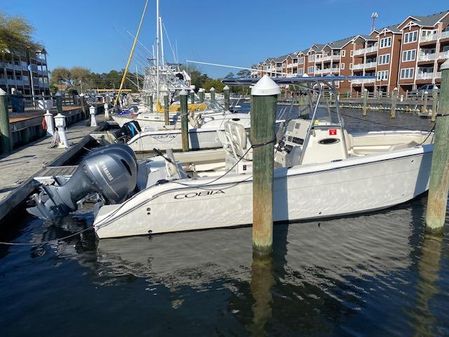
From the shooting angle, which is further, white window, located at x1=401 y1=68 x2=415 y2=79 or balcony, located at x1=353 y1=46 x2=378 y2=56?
balcony, located at x1=353 y1=46 x2=378 y2=56

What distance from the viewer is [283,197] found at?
21.5ft

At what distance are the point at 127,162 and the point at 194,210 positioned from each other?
1.39 meters

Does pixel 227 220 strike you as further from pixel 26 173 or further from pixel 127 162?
pixel 26 173

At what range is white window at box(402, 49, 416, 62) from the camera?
166 ft

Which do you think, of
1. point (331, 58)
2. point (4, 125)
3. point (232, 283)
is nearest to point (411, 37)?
point (331, 58)

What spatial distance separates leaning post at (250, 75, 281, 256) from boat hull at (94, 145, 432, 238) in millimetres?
982

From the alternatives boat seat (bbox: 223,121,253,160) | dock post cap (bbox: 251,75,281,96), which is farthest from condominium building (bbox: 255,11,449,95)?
dock post cap (bbox: 251,75,281,96)

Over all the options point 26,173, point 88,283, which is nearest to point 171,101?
point 26,173

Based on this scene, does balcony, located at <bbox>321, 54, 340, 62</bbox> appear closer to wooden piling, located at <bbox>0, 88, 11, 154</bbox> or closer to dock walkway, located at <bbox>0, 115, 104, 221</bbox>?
dock walkway, located at <bbox>0, 115, 104, 221</bbox>

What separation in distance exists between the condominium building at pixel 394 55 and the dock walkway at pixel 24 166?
28.8 m

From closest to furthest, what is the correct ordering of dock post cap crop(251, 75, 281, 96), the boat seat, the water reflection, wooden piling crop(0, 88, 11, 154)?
the water reflection
dock post cap crop(251, 75, 281, 96)
the boat seat
wooden piling crop(0, 88, 11, 154)

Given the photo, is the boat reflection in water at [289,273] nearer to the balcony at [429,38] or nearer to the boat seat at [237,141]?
the boat seat at [237,141]

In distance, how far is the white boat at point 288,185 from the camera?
612cm

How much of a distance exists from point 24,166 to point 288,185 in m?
7.23
